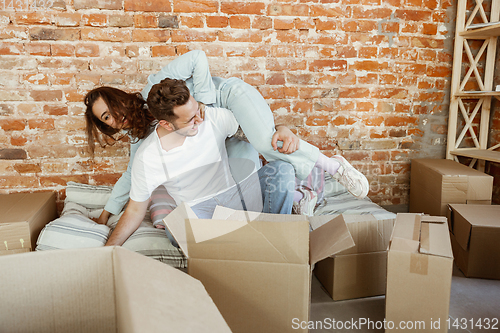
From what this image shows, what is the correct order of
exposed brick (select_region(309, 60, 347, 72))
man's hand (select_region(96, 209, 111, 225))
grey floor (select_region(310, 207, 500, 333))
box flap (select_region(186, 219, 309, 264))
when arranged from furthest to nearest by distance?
exposed brick (select_region(309, 60, 347, 72)) → man's hand (select_region(96, 209, 111, 225)) → grey floor (select_region(310, 207, 500, 333)) → box flap (select_region(186, 219, 309, 264))

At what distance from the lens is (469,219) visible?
1.68 meters

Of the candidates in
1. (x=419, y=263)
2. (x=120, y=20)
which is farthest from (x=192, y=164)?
(x=419, y=263)

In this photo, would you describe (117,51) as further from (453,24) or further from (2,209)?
(453,24)

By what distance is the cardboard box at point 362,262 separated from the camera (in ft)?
4.78

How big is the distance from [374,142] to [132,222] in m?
1.74

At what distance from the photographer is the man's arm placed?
1619 millimetres

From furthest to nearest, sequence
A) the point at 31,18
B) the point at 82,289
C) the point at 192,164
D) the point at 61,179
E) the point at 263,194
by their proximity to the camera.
→ the point at 61,179 → the point at 31,18 → the point at 192,164 → the point at 263,194 → the point at 82,289

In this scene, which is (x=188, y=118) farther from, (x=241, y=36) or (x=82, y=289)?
(x=82, y=289)

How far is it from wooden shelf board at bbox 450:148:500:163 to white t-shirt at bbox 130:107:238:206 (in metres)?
1.61

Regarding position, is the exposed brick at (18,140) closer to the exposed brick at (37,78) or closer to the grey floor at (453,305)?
the exposed brick at (37,78)

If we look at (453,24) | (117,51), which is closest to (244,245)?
(117,51)

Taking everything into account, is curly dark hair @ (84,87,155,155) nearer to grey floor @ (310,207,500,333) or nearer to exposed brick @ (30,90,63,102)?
exposed brick @ (30,90,63,102)

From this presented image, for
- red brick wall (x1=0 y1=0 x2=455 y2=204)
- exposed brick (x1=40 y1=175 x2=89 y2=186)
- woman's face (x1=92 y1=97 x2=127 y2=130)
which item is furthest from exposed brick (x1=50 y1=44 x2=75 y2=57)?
exposed brick (x1=40 y1=175 x2=89 y2=186)

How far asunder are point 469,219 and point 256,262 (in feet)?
4.14
